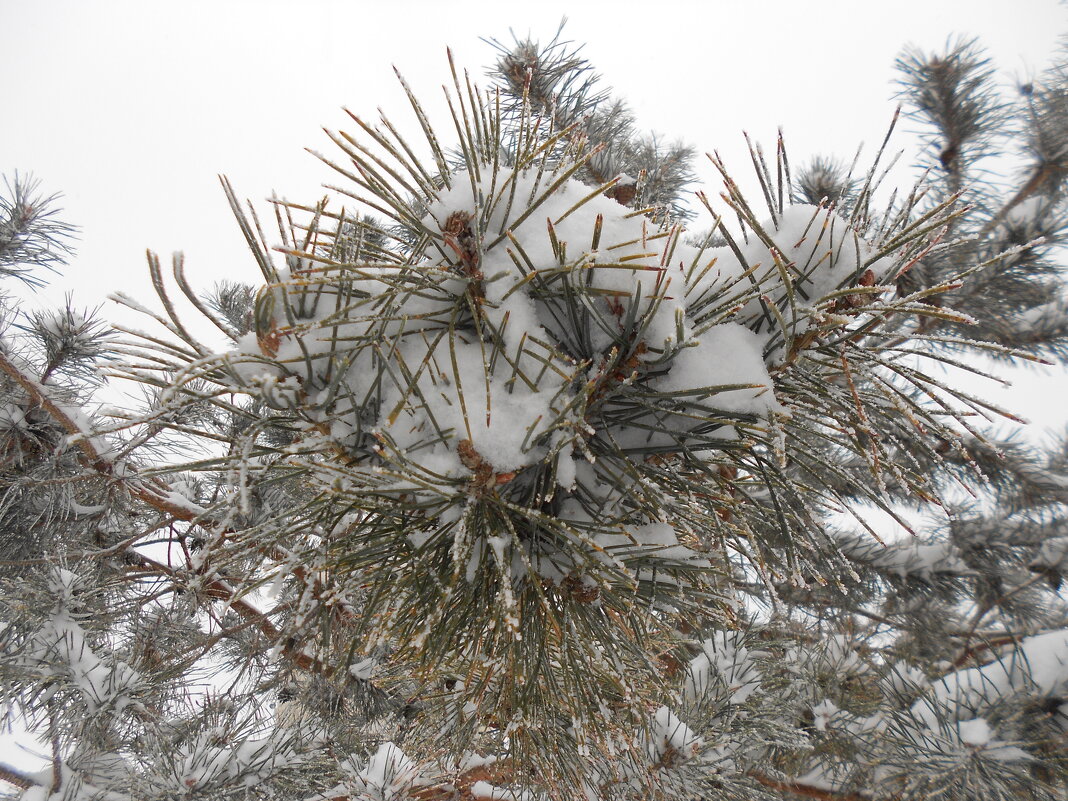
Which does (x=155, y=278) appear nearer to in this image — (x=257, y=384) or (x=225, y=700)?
(x=257, y=384)

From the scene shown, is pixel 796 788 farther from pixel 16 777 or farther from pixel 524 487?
pixel 16 777

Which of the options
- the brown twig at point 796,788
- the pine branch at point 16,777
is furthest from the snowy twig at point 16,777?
the brown twig at point 796,788

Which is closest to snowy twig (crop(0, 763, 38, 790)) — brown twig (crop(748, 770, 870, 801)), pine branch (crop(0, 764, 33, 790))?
pine branch (crop(0, 764, 33, 790))

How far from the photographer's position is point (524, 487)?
2.16ft

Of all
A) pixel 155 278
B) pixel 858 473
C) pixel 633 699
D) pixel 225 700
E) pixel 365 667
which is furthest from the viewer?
pixel 858 473

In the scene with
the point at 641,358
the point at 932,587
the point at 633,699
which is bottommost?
the point at 932,587

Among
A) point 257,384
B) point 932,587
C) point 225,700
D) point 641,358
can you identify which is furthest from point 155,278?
point 932,587

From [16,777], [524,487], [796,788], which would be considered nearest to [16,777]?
[16,777]

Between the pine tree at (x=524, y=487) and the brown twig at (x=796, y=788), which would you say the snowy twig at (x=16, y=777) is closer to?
the pine tree at (x=524, y=487)

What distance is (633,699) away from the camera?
74cm

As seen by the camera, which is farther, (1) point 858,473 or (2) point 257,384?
(1) point 858,473

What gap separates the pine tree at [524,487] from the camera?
0.55 metres

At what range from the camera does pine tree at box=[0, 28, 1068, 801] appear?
553 millimetres

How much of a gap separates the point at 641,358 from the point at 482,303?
0.53 feet
